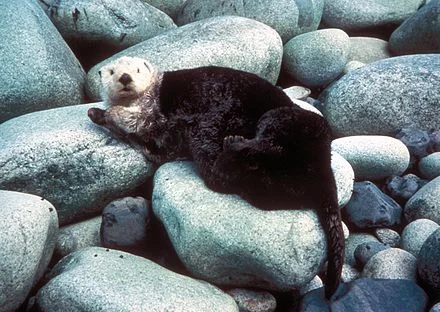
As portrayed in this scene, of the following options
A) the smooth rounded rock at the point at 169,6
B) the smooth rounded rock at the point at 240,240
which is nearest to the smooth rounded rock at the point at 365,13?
the smooth rounded rock at the point at 169,6

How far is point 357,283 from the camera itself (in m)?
3.41

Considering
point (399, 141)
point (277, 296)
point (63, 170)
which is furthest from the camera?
point (399, 141)

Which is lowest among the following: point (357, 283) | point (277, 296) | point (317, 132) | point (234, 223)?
point (277, 296)

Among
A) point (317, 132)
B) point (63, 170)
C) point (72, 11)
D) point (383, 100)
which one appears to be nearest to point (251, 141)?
point (317, 132)

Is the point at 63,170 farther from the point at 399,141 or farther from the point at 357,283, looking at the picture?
the point at 399,141

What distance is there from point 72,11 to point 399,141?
3.73 metres

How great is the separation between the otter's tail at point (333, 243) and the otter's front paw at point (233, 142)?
0.67 metres

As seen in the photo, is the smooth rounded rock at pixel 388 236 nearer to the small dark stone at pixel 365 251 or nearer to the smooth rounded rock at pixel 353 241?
the smooth rounded rock at pixel 353 241

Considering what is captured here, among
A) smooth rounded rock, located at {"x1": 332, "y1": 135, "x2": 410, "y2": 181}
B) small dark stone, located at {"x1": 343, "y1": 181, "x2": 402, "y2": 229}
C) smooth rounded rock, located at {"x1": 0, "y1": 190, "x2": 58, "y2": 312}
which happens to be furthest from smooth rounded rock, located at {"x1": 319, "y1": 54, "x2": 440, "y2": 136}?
smooth rounded rock, located at {"x1": 0, "y1": 190, "x2": 58, "y2": 312}

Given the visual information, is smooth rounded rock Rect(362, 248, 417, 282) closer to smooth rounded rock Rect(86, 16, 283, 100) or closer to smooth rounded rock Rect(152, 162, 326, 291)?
smooth rounded rock Rect(152, 162, 326, 291)

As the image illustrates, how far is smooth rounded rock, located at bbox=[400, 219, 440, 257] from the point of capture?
3.77m

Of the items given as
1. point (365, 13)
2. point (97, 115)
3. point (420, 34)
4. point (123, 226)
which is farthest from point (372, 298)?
point (365, 13)

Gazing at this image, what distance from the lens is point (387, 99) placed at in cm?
540

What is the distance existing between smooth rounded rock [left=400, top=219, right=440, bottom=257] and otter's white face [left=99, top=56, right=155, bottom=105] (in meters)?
2.22
